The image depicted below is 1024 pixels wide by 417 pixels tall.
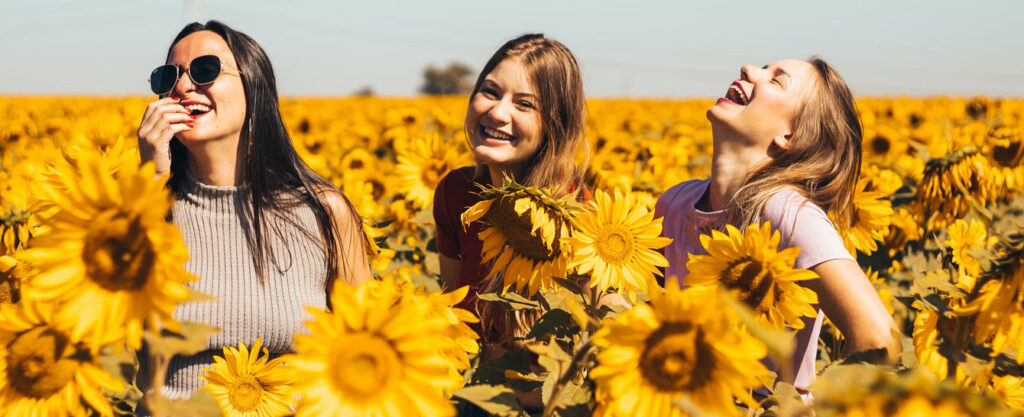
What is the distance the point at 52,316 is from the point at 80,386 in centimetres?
11

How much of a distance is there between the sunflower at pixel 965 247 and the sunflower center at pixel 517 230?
86 centimetres

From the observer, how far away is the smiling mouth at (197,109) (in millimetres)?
2204

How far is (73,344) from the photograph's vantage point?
3.68 feet

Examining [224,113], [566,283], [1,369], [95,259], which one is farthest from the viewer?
[224,113]

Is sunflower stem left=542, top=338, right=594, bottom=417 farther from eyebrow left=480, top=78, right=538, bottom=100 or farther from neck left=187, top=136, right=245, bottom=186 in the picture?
eyebrow left=480, top=78, right=538, bottom=100

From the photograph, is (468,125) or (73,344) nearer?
(73,344)

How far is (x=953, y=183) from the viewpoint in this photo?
363cm

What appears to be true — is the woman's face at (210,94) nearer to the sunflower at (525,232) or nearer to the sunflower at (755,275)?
the sunflower at (525,232)

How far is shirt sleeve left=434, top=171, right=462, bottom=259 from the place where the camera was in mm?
3102

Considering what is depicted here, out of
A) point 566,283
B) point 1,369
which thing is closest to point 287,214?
point 566,283

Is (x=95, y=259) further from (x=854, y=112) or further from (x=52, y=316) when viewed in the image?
(x=854, y=112)

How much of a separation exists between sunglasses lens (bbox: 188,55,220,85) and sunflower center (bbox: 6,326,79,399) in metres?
1.16

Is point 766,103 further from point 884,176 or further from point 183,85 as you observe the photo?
point 884,176

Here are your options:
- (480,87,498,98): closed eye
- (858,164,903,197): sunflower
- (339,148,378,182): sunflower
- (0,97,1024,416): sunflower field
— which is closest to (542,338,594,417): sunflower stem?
(0,97,1024,416): sunflower field
